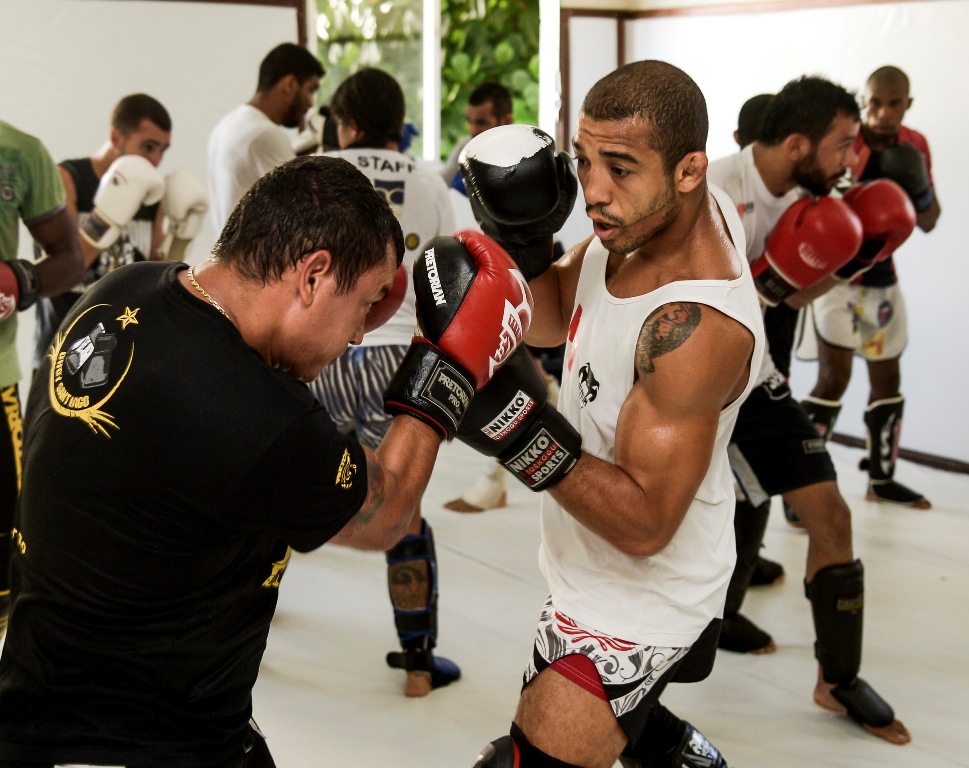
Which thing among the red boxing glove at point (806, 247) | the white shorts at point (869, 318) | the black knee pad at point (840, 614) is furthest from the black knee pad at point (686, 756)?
the white shorts at point (869, 318)

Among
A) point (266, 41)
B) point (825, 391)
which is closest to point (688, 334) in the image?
point (825, 391)

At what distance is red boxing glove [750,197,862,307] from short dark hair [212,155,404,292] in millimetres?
1811

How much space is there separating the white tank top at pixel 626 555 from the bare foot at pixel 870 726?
42.9 inches

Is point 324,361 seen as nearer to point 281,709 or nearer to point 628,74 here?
point 628,74

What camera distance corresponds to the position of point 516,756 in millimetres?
1629

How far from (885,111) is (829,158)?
163 cm

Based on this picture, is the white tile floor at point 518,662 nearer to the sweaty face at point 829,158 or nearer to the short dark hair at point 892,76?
the sweaty face at point 829,158

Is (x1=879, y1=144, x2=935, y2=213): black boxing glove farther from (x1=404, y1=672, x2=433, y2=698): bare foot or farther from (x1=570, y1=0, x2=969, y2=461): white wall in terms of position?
(x1=404, y1=672, x2=433, y2=698): bare foot

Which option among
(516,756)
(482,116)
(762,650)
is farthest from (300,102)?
(516,756)

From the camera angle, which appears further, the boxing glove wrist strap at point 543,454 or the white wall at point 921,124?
the white wall at point 921,124

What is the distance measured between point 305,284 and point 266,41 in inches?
182

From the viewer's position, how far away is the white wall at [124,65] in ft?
15.8

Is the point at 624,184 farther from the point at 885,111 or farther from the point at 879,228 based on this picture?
the point at 885,111

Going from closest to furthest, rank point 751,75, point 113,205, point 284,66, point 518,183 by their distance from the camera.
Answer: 1. point 518,183
2. point 113,205
3. point 284,66
4. point 751,75
